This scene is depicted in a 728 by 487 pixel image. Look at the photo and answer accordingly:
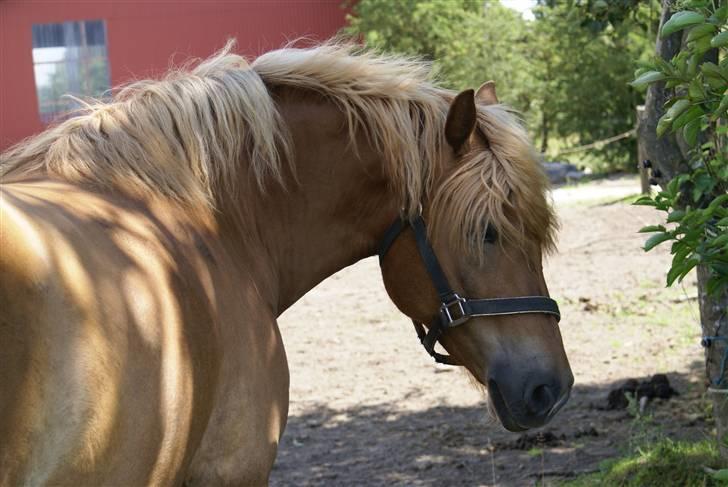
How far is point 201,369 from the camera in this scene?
7.17 feet

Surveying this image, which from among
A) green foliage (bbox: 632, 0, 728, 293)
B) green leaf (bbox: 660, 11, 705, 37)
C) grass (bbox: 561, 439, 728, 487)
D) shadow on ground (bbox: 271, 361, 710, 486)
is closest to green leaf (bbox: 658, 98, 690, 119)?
green foliage (bbox: 632, 0, 728, 293)

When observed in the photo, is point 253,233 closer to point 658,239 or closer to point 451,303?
point 451,303

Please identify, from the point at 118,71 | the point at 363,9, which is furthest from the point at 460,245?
the point at 118,71

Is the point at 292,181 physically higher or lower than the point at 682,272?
higher

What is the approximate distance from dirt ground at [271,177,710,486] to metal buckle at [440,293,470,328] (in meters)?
0.59

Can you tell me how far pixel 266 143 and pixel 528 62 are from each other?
23020mm

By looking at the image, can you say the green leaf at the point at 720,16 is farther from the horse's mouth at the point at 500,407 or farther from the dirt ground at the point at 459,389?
the dirt ground at the point at 459,389

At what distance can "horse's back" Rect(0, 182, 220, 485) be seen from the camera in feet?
5.64

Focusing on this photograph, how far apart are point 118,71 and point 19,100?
2430mm

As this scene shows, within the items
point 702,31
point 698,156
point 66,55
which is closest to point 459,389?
point 698,156

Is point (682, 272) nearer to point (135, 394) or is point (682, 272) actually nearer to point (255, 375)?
point (255, 375)

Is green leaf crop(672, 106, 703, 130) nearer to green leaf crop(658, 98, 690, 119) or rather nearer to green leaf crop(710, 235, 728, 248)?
green leaf crop(658, 98, 690, 119)

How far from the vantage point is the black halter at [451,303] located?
261 cm

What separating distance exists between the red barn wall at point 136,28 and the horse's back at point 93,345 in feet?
65.5
